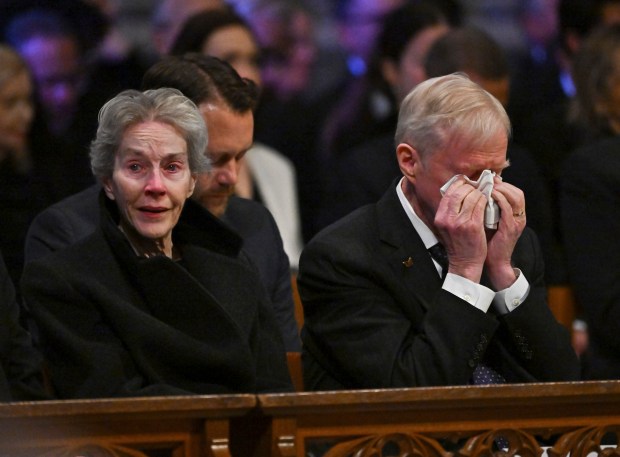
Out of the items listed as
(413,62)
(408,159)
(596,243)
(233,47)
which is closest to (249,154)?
(233,47)

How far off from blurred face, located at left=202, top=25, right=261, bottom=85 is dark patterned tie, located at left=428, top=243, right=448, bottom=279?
170 cm

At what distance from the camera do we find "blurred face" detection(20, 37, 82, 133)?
6.23 m

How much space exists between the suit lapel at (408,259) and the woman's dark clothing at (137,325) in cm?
41

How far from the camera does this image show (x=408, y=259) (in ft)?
13.0

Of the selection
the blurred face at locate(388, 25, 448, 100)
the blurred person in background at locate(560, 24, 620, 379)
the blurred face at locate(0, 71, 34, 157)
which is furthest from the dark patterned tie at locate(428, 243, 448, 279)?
the blurred face at locate(0, 71, 34, 157)

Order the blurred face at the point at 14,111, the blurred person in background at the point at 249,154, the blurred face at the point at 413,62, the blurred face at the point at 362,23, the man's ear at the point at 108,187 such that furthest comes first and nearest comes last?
the blurred face at the point at 362,23 < the blurred face at the point at 413,62 < the blurred person in background at the point at 249,154 < the blurred face at the point at 14,111 < the man's ear at the point at 108,187

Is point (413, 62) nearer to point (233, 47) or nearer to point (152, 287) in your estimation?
point (233, 47)

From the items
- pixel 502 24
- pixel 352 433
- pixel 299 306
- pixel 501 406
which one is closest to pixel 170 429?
pixel 352 433

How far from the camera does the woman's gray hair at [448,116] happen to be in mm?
3936

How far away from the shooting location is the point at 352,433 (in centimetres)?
329

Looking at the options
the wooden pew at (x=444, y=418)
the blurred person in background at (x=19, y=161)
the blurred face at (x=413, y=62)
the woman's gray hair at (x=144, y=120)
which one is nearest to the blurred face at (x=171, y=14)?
the blurred face at (x=413, y=62)

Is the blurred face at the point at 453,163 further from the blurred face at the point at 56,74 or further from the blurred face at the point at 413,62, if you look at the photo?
the blurred face at the point at 56,74

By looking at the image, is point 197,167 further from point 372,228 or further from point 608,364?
Answer: point 608,364

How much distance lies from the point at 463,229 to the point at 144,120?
904 mm
